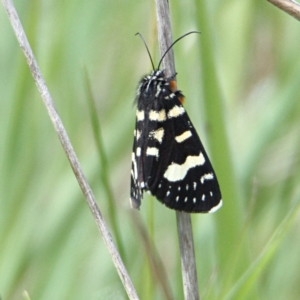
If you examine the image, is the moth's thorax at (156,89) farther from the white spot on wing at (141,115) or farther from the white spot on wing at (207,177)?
the white spot on wing at (207,177)

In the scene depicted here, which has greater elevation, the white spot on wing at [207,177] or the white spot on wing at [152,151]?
the white spot on wing at [152,151]

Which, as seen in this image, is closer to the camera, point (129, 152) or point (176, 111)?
point (176, 111)

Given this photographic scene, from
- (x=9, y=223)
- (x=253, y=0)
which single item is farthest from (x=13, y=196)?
(x=253, y=0)

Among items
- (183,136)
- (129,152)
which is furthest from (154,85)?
(129,152)

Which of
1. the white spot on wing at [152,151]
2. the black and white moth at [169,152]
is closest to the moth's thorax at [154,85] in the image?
the black and white moth at [169,152]

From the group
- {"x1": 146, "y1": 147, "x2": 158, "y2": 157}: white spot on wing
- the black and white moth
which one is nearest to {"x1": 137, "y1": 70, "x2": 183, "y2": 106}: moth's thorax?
the black and white moth

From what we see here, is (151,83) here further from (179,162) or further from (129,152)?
(129,152)
